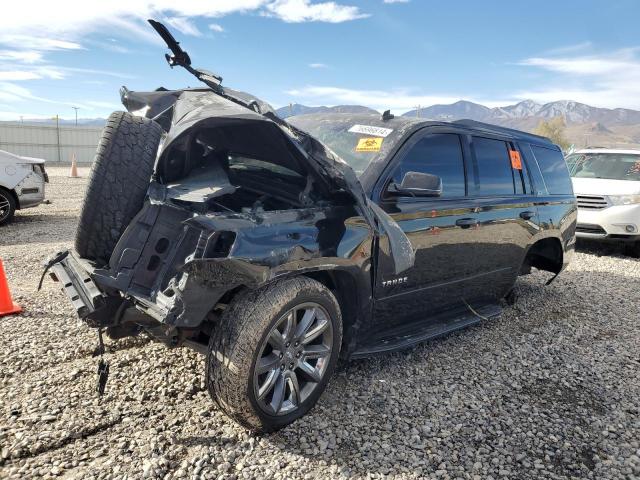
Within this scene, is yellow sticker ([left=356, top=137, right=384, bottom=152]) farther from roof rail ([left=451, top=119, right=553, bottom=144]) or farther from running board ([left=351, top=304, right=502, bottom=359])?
running board ([left=351, top=304, right=502, bottom=359])


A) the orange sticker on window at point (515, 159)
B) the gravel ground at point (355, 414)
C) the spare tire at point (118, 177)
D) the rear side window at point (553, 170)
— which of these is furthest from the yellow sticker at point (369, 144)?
the rear side window at point (553, 170)

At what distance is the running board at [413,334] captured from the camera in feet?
10.5

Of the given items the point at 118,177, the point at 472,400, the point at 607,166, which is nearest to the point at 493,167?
the point at 472,400

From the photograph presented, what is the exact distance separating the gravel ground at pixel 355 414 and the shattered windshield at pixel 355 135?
153 cm

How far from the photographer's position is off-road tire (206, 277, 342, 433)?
2.43 m

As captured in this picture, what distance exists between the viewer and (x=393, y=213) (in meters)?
3.21

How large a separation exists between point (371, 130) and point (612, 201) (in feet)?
22.4

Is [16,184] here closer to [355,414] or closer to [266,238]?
[266,238]

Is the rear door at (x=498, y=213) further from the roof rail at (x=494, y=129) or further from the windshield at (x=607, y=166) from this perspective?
the windshield at (x=607, y=166)

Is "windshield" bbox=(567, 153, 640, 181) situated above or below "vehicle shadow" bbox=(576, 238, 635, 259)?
above

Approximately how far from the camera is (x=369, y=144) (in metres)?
3.50

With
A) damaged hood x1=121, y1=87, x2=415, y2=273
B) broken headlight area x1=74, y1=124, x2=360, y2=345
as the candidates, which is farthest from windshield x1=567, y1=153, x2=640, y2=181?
broken headlight area x1=74, y1=124, x2=360, y2=345

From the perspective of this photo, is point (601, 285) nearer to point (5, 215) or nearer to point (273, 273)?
point (273, 273)

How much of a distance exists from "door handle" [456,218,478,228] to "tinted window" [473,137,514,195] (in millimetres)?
296
